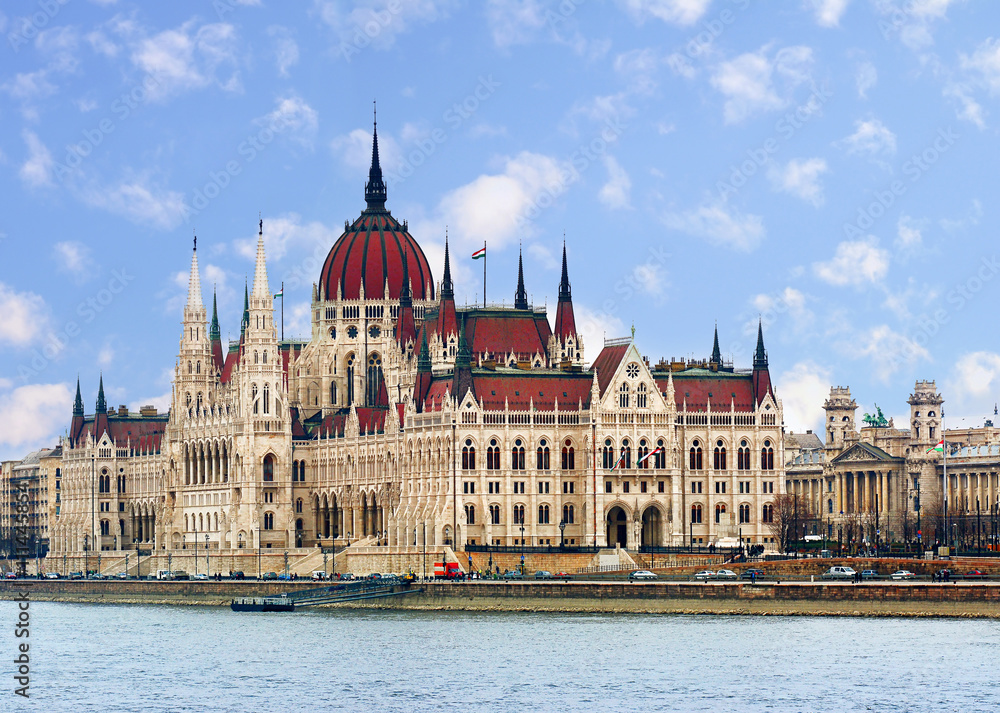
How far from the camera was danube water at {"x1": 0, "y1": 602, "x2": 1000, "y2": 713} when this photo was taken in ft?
409

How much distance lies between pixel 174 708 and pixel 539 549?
7025 centimetres

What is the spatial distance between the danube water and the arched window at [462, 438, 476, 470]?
30008 mm

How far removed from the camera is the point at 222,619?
176 m

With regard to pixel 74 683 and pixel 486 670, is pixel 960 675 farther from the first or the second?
pixel 74 683

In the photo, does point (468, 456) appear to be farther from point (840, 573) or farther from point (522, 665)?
point (522, 665)

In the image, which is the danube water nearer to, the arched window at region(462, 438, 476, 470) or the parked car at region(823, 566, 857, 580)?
the parked car at region(823, 566, 857, 580)

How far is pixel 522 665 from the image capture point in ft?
449

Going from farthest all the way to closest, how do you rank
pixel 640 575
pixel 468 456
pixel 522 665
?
pixel 468 456 < pixel 640 575 < pixel 522 665

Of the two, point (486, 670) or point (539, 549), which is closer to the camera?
point (486, 670)

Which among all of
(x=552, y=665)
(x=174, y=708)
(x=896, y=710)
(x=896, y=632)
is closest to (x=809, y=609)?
(x=896, y=632)

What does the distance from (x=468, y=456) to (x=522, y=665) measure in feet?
205

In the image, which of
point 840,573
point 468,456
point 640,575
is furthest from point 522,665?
point 468,456

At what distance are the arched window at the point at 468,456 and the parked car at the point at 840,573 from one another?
37899mm

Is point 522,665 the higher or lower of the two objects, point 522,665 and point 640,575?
the lower
